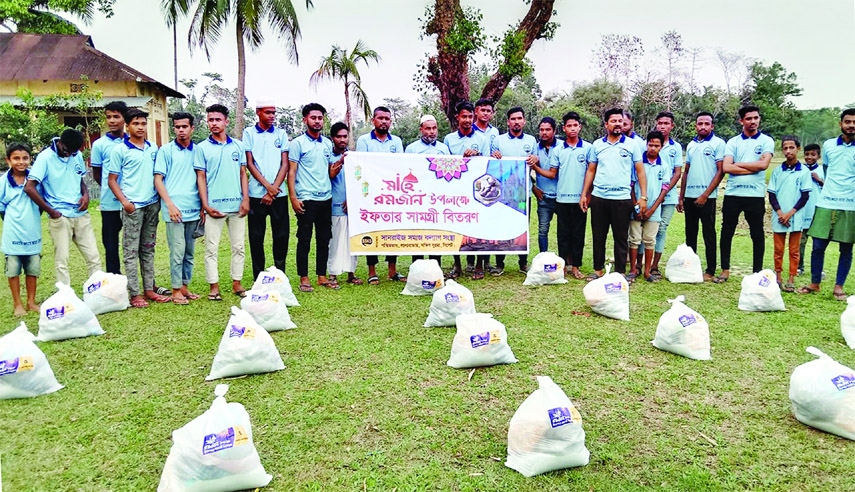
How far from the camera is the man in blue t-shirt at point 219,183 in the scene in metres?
5.62

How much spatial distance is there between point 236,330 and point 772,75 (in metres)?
41.3

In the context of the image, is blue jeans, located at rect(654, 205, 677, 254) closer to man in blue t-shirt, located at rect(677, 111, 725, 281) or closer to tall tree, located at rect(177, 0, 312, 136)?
man in blue t-shirt, located at rect(677, 111, 725, 281)

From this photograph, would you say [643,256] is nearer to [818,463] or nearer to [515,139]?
[515,139]

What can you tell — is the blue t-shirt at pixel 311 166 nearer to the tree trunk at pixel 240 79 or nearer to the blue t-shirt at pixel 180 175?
the blue t-shirt at pixel 180 175

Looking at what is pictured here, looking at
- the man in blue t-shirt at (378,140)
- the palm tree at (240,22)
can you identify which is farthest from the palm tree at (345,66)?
the man in blue t-shirt at (378,140)

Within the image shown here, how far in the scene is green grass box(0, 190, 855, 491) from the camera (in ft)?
9.00

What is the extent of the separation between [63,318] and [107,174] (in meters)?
1.52

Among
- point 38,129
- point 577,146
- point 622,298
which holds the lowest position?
point 622,298

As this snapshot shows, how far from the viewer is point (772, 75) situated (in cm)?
3672

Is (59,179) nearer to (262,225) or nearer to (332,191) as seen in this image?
(262,225)

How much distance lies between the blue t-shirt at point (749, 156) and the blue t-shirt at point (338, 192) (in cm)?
420

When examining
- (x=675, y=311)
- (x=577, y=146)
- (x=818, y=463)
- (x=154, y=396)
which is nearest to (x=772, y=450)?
(x=818, y=463)

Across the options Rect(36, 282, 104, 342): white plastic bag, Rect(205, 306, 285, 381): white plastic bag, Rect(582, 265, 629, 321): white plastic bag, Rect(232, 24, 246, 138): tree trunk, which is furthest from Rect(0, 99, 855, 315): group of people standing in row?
Rect(232, 24, 246, 138): tree trunk

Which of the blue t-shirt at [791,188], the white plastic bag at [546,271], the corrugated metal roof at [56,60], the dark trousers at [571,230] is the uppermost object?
the corrugated metal roof at [56,60]
